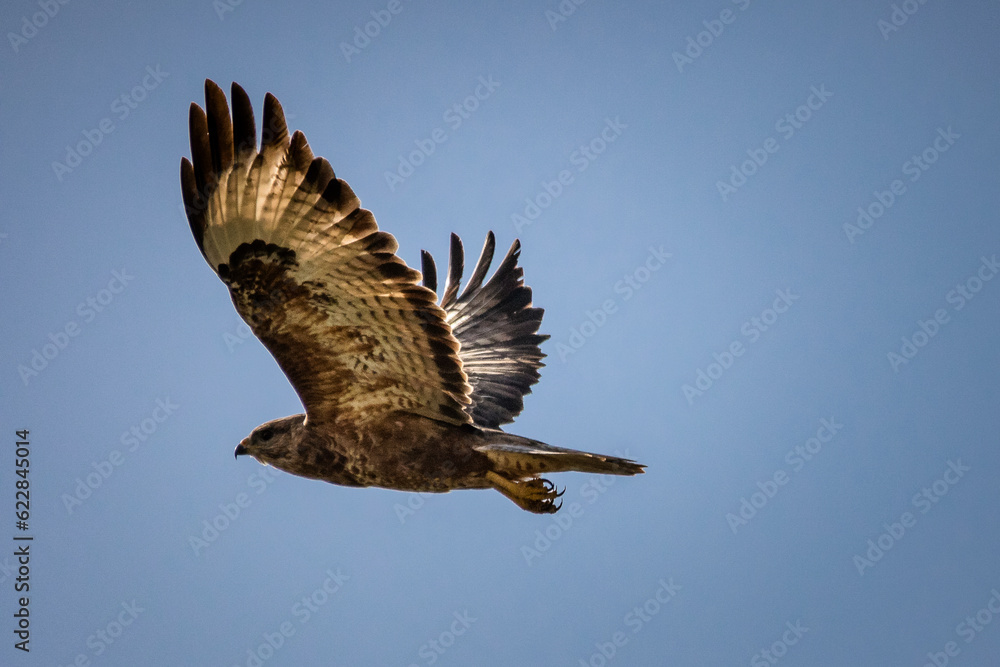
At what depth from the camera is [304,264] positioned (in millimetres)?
6090

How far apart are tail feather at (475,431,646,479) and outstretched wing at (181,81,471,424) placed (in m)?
0.45

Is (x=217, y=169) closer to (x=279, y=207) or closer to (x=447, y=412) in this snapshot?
(x=279, y=207)

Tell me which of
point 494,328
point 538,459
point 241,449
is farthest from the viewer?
point 494,328

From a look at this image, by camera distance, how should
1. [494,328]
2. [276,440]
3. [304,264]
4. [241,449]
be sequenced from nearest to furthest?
[304,264]
[276,440]
[241,449]
[494,328]

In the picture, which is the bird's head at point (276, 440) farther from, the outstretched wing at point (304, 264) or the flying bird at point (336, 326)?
the outstretched wing at point (304, 264)

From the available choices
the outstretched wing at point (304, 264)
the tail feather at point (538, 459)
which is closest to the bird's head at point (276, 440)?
the outstretched wing at point (304, 264)

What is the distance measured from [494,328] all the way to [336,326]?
2417mm

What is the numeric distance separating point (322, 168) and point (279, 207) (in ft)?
1.13

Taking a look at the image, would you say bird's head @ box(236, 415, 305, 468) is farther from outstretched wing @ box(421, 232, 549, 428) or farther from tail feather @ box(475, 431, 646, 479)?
outstretched wing @ box(421, 232, 549, 428)

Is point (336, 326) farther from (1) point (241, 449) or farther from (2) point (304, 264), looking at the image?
(1) point (241, 449)

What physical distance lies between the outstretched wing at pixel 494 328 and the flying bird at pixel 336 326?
73 cm

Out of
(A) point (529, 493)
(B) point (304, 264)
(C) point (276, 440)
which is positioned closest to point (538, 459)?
(A) point (529, 493)

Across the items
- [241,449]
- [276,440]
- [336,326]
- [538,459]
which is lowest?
[241,449]

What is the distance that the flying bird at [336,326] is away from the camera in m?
5.89
